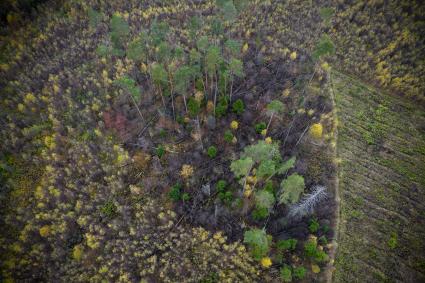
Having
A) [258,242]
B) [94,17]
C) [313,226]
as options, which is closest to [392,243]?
[313,226]

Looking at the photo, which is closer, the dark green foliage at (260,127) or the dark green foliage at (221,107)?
the dark green foliage at (260,127)

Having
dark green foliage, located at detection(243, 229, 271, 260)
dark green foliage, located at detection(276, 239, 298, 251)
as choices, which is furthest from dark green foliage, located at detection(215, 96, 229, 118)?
dark green foliage, located at detection(276, 239, 298, 251)

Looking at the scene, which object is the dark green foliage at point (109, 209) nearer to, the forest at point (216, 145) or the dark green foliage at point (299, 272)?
the forest at point (216, 145)

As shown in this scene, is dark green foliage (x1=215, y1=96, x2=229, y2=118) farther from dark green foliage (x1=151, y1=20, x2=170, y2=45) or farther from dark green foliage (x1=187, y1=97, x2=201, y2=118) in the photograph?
dark green foliage (x1=151, y1=20, x2=170, y2=45)

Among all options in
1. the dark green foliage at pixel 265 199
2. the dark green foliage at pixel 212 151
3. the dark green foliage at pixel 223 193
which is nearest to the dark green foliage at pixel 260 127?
the dark green foliage at pixel 212 151

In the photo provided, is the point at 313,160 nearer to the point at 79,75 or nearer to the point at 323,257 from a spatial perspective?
the point at 323,257

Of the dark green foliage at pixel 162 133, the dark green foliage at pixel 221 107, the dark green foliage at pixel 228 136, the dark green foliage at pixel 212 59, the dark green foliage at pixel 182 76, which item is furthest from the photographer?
the dark green foliage at pixel 221 107
